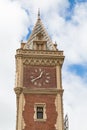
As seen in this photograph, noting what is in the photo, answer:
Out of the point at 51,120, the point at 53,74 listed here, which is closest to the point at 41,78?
the point at 53,74

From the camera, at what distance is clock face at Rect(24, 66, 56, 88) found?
137ft

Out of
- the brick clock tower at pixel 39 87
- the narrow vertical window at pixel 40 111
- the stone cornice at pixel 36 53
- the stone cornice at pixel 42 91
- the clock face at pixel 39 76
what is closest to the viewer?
the brick clock tower at pixel 39 87

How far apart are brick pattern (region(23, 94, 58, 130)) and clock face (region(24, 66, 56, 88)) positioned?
135cm

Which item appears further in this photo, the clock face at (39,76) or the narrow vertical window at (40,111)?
the clock face at (39,76)

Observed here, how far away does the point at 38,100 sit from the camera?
133 feet

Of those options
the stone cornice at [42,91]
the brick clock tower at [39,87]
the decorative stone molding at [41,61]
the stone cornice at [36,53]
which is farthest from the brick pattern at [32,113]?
the stone cornice at [36,53]

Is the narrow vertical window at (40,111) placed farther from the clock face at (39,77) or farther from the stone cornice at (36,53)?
the stone cornice at (36,53)

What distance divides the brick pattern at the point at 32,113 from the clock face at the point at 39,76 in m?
1.35

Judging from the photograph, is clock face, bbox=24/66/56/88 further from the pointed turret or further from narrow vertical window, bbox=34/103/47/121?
the pointed turret

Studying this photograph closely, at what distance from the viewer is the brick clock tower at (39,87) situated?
130 feet

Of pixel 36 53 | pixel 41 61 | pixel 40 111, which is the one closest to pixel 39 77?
pixel 41 61

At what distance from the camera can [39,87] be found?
1634 inches

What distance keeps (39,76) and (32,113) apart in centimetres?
416

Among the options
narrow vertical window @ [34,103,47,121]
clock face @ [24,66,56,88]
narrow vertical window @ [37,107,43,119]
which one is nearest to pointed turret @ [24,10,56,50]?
clock face @ [24,66,56,88]
